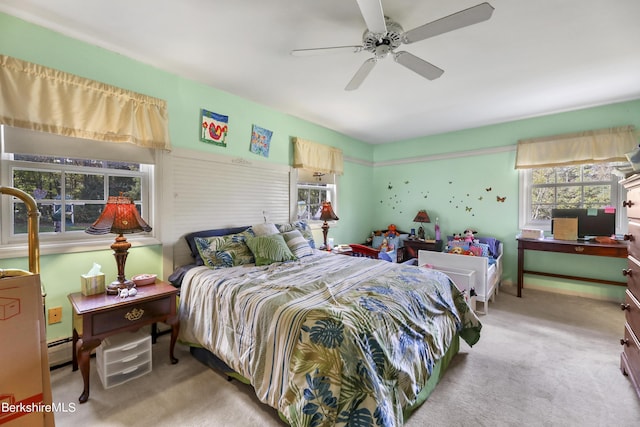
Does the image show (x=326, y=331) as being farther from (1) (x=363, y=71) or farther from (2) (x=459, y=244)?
(2) (x=459, y=244)

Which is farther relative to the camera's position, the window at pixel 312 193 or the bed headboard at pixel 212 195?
the window at pixel 312 193

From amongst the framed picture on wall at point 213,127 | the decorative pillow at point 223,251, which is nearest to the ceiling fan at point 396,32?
the framed picture on wall at point 213,127

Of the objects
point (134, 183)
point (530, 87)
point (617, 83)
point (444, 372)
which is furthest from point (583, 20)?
point (134, 183)

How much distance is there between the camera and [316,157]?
156 inches

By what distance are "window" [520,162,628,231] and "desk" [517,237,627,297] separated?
1.68ft

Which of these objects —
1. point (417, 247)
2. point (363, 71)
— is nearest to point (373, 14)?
point (363, 71)

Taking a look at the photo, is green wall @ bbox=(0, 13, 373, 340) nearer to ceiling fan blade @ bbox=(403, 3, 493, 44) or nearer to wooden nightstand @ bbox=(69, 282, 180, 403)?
wooden nightstand @ bbox=(69, 282, 180, 403)

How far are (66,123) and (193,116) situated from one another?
3.32ft

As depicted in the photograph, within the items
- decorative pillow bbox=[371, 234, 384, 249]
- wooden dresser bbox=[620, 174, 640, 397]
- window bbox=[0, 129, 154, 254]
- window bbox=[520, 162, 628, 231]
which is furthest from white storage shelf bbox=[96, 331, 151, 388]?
window bbox=[520, 162, 628, 231]

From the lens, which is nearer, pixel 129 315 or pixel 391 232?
pixel 129 315

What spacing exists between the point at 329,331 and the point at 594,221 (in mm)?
3985

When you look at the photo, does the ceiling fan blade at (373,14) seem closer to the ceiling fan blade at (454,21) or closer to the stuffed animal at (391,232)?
the ceiling fan blade at (454,21)

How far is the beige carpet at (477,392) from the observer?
1.55m

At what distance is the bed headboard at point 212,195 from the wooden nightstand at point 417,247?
2206mm
